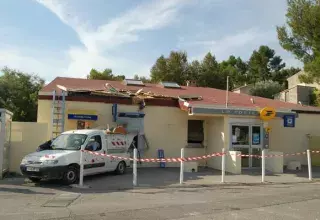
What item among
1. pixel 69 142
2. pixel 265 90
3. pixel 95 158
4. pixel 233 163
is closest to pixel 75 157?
pixel 69 142

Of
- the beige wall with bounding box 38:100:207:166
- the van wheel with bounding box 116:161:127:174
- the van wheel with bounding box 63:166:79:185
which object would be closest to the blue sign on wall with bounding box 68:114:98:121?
the beige wall with bounding box 38:100:207:166

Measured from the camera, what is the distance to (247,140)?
61.1 ft

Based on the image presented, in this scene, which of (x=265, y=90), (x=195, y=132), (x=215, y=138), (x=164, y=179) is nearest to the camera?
(x=164, y=179)

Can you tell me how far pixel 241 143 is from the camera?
18531 mm

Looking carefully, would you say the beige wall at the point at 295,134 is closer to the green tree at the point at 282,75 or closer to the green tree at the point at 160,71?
the green tree at the point at 160,71

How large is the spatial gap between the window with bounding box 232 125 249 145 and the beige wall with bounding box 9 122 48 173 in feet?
28.2

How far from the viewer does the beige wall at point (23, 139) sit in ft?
51.1

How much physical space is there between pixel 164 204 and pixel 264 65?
58.1 m

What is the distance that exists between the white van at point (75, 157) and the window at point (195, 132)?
433 cm

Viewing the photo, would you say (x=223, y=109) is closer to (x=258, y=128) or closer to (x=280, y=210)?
(x=258, y=128)

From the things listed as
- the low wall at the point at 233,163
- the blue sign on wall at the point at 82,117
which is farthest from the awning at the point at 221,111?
the blue sign on wall at the point at 82,117

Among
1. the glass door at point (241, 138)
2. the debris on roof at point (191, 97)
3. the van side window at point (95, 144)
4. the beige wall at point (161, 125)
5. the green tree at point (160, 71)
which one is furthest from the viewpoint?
the green tree at point (160, 71)

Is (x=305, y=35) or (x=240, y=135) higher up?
(x=305, y=35)

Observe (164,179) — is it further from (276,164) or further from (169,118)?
(276,164)
